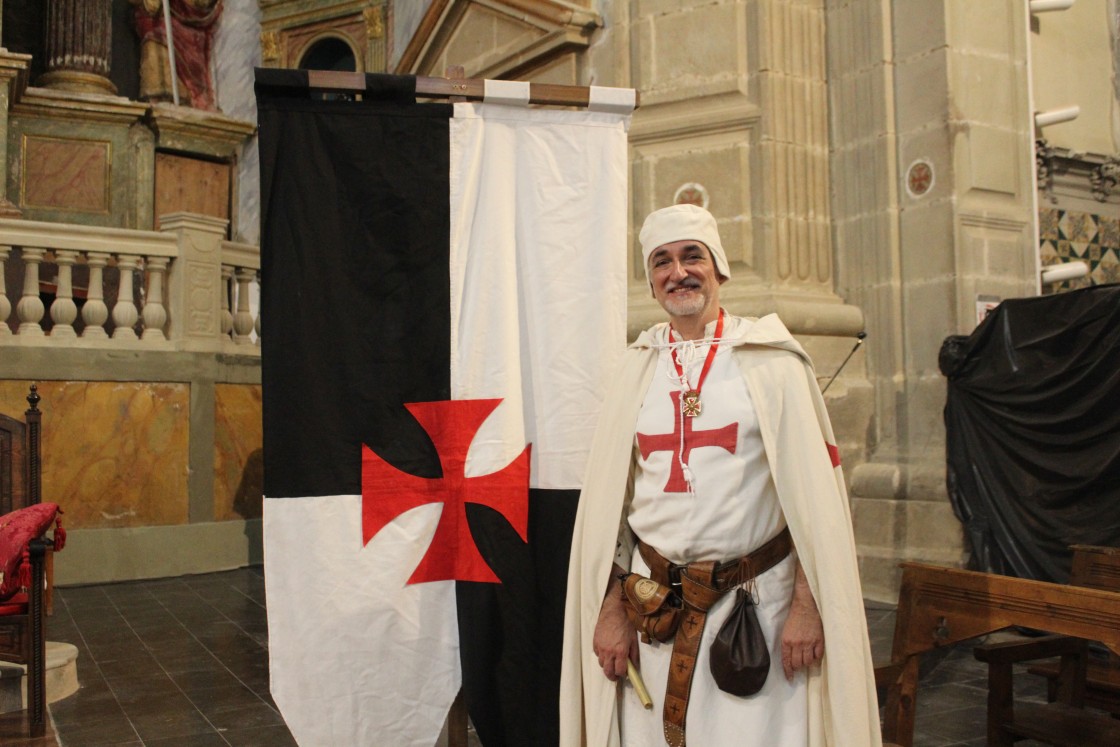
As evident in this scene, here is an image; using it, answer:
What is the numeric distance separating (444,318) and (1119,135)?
716 cm

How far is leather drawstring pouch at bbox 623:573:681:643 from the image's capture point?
2.26 metres

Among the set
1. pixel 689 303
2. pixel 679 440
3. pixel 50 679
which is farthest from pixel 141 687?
pixel 689 303

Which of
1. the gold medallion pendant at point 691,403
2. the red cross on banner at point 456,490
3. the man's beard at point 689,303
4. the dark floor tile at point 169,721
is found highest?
the man's beard at point 689,303

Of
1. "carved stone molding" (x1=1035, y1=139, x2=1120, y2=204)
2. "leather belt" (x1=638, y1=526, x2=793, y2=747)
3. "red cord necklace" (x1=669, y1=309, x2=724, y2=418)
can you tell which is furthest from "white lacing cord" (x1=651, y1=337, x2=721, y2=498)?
"carved stone molding" (x1=1035, y1=139, x2=1120, y2=204)

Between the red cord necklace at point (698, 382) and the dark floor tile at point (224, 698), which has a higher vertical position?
the red cord necklace at point (698, 382)

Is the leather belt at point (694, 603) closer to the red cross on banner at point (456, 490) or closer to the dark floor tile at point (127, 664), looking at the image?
the red cross on banner at point (456, 490)

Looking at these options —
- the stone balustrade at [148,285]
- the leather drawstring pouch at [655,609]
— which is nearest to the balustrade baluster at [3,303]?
the stone balustrade at [148,285]

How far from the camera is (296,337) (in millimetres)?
2584

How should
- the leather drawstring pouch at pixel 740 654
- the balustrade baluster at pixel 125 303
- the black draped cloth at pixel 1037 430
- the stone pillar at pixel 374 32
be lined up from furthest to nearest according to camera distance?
the stone pillar at pixel 374 32 < the balustrade baluster at pixel 125 303 < the black draped cloth at pixel 1037 430 < the leather drawstring pouch at pixel 740 654

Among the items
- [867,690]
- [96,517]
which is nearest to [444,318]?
[867,690]

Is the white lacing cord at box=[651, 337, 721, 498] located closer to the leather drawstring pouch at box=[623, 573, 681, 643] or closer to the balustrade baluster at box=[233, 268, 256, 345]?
the leather drawstring pouch at box=[623, 573, 681, 643]

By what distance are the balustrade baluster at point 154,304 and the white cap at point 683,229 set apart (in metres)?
6.61

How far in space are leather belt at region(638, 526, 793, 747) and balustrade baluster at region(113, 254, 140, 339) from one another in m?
6.79

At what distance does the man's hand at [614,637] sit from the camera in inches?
91.7
